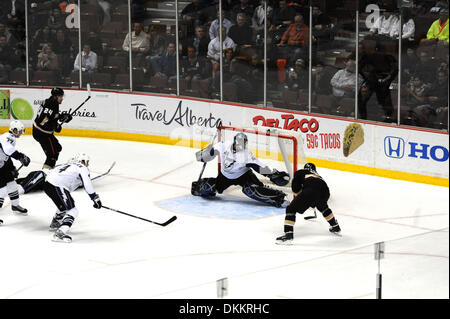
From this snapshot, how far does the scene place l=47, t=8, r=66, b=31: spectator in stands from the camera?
611 inches

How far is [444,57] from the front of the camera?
1141cm

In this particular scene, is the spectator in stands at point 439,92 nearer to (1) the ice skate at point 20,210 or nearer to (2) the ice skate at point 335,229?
(2) the ice skate at point 335,229

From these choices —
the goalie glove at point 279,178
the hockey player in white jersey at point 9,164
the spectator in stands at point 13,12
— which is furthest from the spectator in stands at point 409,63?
the spectator in stands at point 13,12

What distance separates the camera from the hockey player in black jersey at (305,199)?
922 centimetres

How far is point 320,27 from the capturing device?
42.0 ft

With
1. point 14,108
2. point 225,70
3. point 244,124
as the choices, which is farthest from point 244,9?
point 14,108

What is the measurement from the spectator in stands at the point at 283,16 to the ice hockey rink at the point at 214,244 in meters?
2.13

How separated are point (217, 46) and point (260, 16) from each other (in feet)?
3.12

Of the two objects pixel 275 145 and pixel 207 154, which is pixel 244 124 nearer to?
pixel 275 145

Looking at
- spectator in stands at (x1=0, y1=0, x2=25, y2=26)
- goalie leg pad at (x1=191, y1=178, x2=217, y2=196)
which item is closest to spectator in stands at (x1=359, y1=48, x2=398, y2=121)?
goalie leg pad at (x1=191, y1=178, x2=217, y2=196)

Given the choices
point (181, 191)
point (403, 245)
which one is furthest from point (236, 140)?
point (403, 245)

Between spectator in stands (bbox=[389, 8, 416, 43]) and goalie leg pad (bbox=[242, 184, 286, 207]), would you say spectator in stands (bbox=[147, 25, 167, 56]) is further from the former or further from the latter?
goalie leg pad (bbox=[242, 184, 286, 207])
